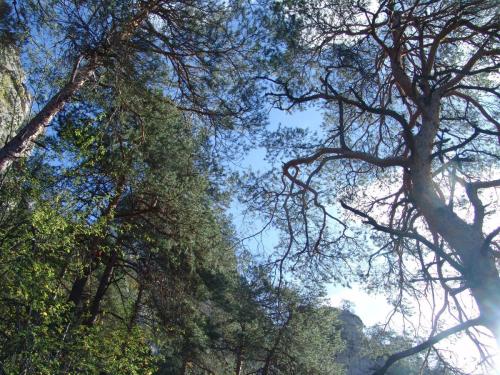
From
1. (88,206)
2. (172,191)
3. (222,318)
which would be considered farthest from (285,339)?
(88,206)

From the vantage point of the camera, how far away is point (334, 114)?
7.85 metres

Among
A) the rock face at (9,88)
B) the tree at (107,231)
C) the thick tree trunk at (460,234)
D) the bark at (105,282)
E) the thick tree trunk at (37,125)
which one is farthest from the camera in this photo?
the bark at (105,282)

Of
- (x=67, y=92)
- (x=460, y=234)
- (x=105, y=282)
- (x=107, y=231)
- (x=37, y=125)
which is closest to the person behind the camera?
(x=460, y=234)

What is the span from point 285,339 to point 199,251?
5569 millimetres

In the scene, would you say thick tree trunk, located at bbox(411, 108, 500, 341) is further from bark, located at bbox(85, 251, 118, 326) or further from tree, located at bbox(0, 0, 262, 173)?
bark, located at bbox(85, 251, 118, 326)

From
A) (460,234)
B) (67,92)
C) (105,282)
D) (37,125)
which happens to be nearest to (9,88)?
(67,92)

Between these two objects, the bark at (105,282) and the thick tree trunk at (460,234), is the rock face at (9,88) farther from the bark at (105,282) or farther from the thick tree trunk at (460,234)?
the thick tree trunk at (460,234)

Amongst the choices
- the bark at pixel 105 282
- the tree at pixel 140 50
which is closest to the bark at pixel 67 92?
the tree at pixel 140 50

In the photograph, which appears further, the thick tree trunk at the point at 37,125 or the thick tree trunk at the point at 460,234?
the thick tree trunk at the point at 37,125

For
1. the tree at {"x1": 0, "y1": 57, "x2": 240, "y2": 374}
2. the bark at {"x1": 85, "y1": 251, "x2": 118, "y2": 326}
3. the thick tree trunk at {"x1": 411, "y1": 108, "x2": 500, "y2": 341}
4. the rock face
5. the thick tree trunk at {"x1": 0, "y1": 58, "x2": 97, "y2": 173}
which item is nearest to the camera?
the thick tree trunk at {"x1": 411, "y1": 108, "x2": 500, "y2": 341}

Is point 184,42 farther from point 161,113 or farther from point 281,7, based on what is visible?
point 281,7

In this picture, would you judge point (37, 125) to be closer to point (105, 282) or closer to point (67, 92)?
point (67, 92)

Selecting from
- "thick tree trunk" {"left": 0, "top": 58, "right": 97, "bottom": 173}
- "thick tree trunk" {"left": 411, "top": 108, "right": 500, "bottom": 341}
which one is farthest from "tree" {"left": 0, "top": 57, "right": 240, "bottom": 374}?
"thick tree trunk" {"left": 411, "top": 108, "right": 500, "bottom": 341}

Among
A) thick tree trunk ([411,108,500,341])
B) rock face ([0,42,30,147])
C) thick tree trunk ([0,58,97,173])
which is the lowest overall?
thick tree trunk ([411,108,500,341])
